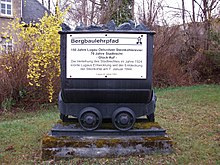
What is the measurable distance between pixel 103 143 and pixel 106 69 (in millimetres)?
1019

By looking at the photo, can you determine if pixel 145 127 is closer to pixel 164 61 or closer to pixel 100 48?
pixel 100 48

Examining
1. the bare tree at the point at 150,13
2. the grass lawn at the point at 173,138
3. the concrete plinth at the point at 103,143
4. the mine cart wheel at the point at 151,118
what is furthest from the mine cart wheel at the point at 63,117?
the bare tree at the point at 150,13

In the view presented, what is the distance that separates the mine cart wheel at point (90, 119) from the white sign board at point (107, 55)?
0.49 metres

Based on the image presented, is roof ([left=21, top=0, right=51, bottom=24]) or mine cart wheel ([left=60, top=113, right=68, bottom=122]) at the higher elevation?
roof ([left=21, top=0, right=51, bottom=24])

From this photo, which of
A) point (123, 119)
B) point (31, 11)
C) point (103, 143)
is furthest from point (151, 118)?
point (31, 11)

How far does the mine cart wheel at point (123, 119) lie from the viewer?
13.5ft

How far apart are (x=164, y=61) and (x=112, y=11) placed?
13.4 feet

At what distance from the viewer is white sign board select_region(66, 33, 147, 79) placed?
415 centimetres

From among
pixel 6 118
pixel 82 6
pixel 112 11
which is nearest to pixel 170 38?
pixel 112 11

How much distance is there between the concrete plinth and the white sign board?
78 cm

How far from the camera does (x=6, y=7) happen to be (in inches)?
865

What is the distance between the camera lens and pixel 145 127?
14.0ft

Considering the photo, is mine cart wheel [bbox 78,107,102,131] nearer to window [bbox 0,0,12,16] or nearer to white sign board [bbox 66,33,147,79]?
white sign board [bbox 66,33,147,79]

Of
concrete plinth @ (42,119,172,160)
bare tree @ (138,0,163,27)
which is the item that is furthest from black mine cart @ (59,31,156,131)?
bare tree @ (138,0,163,27)
